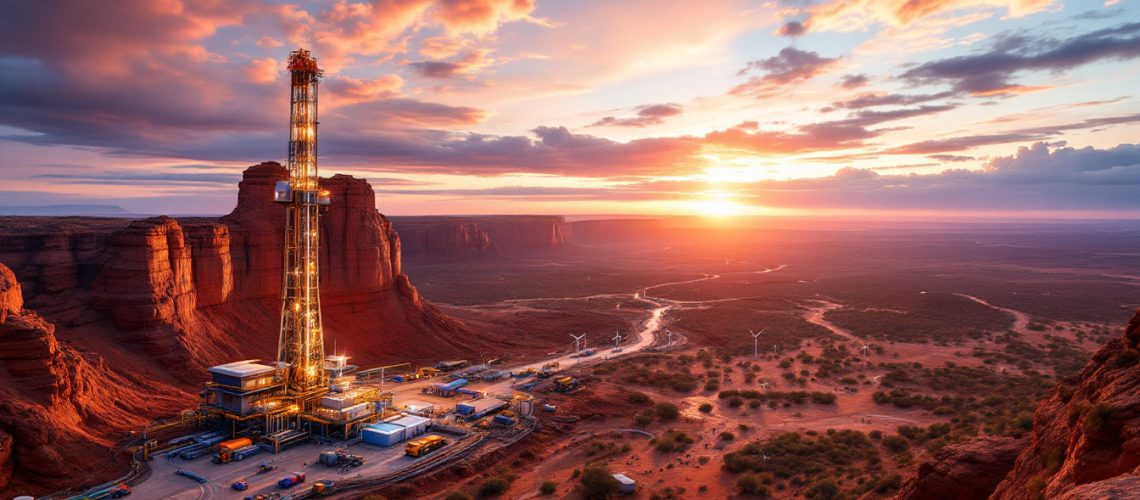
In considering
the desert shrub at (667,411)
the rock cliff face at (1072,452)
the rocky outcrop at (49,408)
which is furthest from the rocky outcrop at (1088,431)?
the rocky outcrop at (49,408)

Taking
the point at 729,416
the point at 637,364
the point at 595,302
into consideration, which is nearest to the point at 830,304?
the point at 595,302

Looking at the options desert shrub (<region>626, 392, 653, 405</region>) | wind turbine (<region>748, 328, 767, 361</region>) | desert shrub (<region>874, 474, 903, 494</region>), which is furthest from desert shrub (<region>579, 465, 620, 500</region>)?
wind turbine (<region>748, 328, 767, 361</region>)

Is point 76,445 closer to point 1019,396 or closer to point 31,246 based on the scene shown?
point 31,246

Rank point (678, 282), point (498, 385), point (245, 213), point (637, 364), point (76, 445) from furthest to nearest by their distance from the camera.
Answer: point (678, 282)
point (637, 364)
point (245, 213)
point (498, 385)
point (76, 445)

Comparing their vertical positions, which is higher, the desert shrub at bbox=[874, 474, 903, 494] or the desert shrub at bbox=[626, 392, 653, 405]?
the desert shrub at bbox=[874, 474, 903, 494]

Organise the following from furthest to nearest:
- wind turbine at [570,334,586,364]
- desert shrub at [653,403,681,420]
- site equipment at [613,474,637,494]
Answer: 1. wind turbine at [570,334,586,364]
2. desert shrub at [653,403,681,420]
3. site equipment at [613,474,637,494]

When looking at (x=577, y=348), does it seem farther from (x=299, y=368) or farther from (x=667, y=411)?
(x=299, y=368)

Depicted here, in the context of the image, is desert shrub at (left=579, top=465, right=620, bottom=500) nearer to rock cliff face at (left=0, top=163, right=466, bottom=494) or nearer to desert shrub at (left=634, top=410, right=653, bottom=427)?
desert shrub at (left=634, top=410, right=653, bottom=427)
